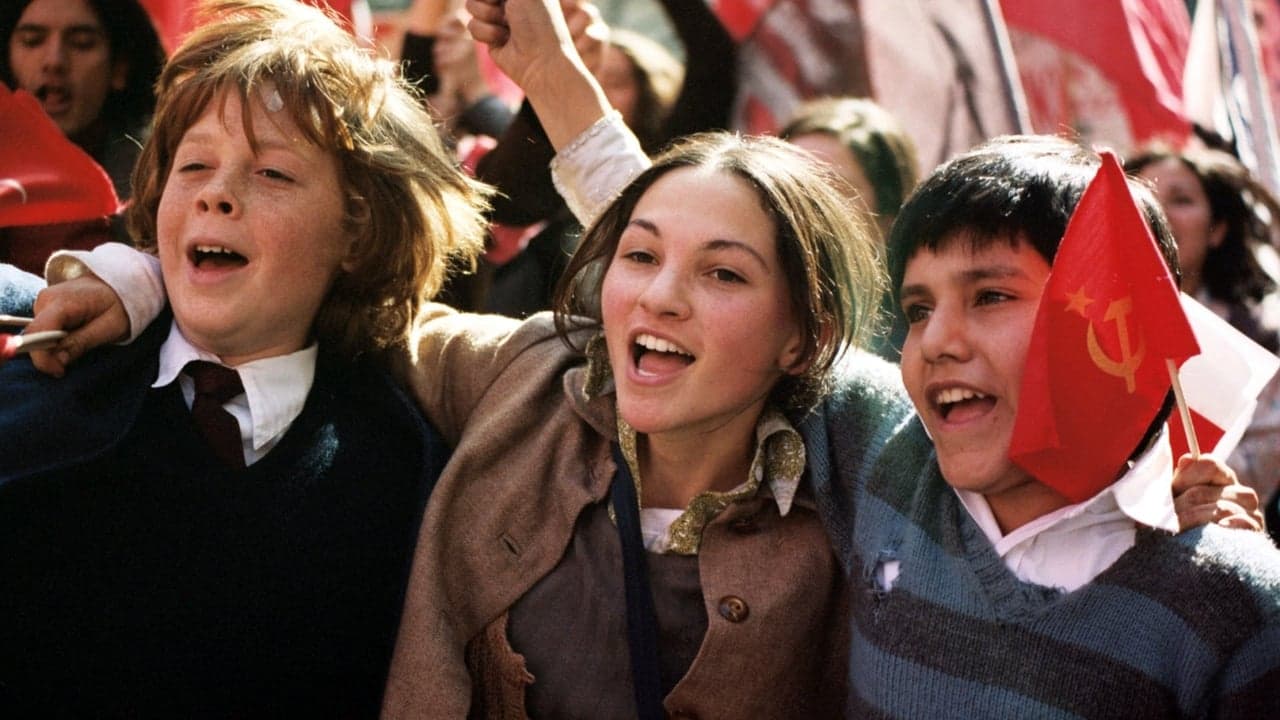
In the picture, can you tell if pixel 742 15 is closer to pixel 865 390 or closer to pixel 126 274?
pixel 865 390

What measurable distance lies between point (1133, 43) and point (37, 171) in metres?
3.11

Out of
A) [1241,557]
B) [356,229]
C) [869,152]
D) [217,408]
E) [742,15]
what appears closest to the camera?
[1241,557]

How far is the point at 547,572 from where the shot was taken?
7.01ft

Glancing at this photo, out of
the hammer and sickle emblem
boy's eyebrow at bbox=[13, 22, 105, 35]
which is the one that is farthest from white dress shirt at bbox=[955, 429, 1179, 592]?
boy's eyebrow at bbox=[13, 22, 105, 35]

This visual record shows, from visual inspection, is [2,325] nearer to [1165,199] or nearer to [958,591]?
[958,591]

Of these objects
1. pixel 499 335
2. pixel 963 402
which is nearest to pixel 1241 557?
pixel 963 402

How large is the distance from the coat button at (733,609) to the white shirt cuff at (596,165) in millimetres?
786

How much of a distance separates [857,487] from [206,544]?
1012 millimetres

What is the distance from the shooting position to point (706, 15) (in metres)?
4.11

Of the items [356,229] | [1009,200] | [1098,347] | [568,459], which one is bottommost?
[568,459]

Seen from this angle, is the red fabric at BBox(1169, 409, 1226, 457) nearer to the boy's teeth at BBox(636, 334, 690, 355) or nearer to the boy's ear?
the boy's teeth at BBox(636, 334, 690, 355)

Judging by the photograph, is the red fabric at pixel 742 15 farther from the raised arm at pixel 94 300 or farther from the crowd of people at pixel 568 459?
the raised arm at pixel 94 300

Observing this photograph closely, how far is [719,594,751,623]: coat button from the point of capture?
2.06m

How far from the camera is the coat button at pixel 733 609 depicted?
2.06 m
